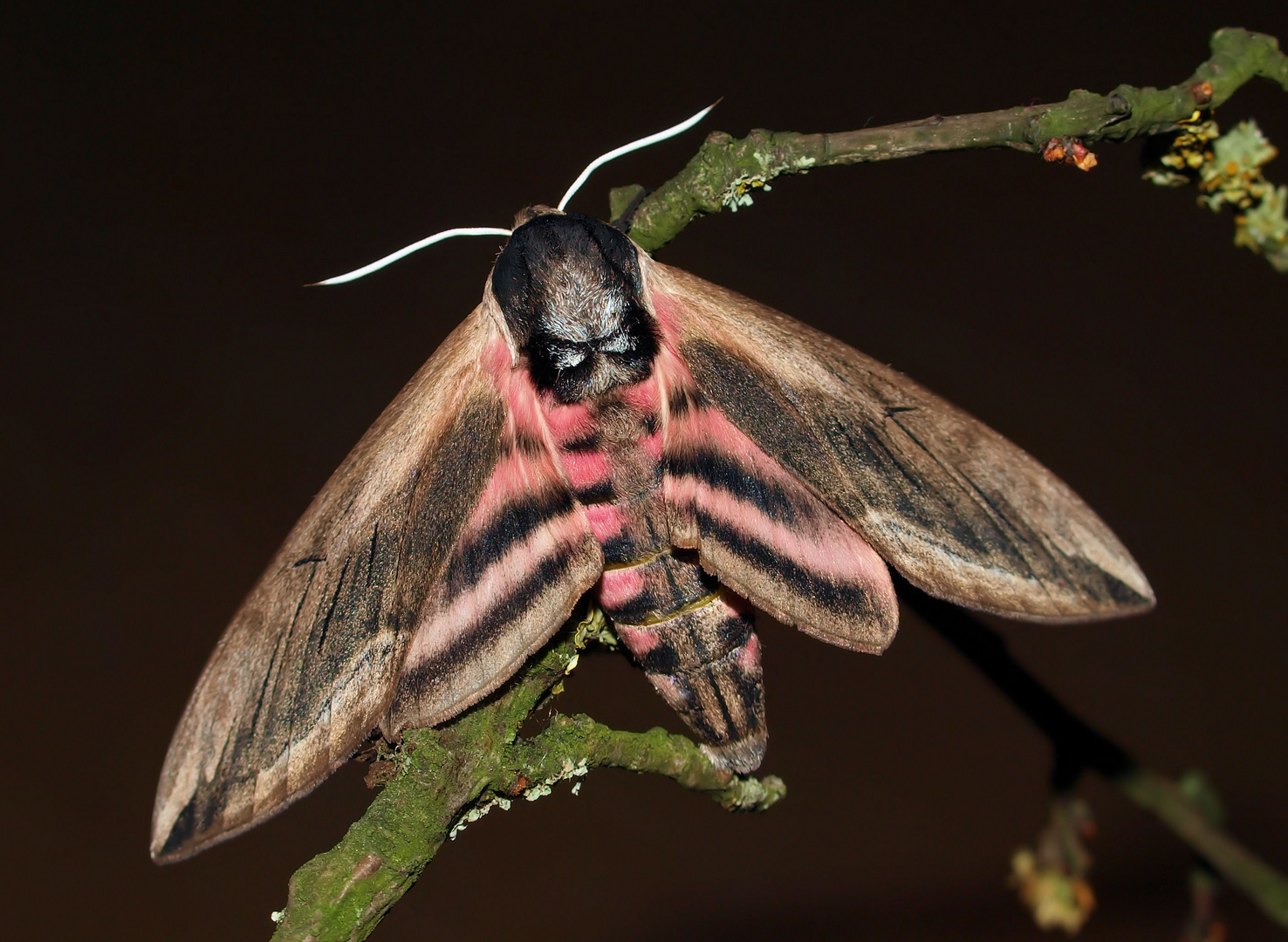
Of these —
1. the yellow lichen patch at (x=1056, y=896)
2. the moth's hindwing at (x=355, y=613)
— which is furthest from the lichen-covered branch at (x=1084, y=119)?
the yellow lichen patch at (x=1056, y=896)

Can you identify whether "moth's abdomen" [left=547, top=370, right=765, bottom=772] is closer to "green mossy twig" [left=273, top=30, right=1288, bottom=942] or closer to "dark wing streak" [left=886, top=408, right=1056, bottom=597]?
"green mossy twig" [left=273, top=30, right=1288, bottom=942]

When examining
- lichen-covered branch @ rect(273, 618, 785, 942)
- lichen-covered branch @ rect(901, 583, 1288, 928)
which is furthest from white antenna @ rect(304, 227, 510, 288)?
lichen-covered branch @ rect(901, 583, 1288, 928)

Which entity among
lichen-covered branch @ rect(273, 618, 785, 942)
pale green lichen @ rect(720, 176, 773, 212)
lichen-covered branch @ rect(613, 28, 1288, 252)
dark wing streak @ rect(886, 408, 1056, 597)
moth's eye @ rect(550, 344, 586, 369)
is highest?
pale green lichen @ rect(720, 176, 773, 212)

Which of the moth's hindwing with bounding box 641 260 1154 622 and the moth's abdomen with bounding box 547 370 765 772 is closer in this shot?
the moth's hindwing with bounding box 641 260 1154 622

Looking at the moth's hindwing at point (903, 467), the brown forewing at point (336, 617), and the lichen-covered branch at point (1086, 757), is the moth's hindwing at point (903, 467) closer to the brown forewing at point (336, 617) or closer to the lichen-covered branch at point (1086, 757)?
the lichen-covered branch at point (1086, 757)

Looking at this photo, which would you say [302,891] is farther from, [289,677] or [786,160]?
[786,160]

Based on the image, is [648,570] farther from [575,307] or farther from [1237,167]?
[1237,167]

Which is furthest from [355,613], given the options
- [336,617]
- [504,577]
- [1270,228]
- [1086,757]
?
[1270,228]
